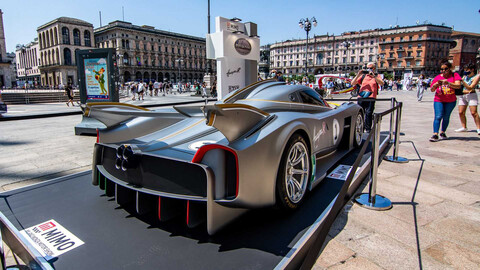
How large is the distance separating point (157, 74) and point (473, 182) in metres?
103

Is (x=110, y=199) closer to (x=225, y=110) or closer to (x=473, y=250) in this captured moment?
(x=225, y=110)

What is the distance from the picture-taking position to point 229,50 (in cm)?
1263

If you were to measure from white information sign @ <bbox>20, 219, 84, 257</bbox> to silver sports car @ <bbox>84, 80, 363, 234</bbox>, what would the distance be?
46 cm

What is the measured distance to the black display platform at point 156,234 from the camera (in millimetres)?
1856

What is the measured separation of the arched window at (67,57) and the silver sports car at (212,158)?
9607 cm

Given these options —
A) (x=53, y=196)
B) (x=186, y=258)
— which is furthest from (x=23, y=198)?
(x=186, y=258)

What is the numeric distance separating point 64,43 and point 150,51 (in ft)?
82.6

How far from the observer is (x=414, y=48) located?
94625 mm

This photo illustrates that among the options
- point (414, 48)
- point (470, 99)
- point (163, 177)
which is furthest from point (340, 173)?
point (414, 48)

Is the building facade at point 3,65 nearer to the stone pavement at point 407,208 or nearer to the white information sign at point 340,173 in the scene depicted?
the stone pavement at point 407,208

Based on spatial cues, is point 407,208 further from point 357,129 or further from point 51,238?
point 51,238

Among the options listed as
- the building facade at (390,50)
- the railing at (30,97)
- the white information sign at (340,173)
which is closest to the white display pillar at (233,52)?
the white information sign at (340,173)

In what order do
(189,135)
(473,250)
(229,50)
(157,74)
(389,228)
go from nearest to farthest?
(473,250) → (389,228) → (189,135) → (229,50) → (157,74)

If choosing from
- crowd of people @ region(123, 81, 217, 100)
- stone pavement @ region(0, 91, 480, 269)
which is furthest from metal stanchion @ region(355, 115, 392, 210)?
crowd of people @ region(123, 81, 217, 100)
